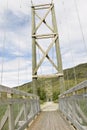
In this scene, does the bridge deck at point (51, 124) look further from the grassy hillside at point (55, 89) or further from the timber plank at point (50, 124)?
the grassy hillside at point (55, 89)

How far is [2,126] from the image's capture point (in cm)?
335

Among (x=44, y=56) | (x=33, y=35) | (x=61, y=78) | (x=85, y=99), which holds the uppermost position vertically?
(x=33, y=35)

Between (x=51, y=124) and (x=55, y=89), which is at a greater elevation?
(x=55, y=89)

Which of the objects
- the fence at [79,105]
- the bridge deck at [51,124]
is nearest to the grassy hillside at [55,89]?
the bridge deck at [51,124]

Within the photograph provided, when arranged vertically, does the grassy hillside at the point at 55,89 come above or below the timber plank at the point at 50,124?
above

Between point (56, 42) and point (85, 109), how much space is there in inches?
546

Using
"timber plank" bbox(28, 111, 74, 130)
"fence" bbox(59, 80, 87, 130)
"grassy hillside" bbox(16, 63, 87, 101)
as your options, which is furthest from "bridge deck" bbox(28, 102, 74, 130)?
"grassy hillside" bbox(16, 63, 87, 101)

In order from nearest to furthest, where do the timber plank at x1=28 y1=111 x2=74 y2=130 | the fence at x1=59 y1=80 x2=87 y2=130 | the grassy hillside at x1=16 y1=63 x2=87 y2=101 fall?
the fence at x1=59 y1=80 x2=87 y2=130 → the timber plank at x1=28 y1=111 x2=74 y2=130 → the grassy hillside at x1=16 y1=63 x2=87 y2=101

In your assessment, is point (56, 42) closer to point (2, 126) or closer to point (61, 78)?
point (61, 78)

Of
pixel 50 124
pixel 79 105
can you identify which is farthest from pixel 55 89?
pixel 79 105

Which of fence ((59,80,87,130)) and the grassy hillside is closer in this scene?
fence ((59,80,87,130))

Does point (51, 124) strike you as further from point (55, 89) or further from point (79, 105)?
point (55, 89)

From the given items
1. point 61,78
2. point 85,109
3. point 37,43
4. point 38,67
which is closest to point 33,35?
point 37,43

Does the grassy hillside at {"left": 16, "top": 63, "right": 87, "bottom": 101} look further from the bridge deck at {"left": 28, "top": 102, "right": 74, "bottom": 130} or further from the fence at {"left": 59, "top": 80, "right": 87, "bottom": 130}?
the fence at {"left": 59, "top": 80, "right": 87, "bottom": 130}
